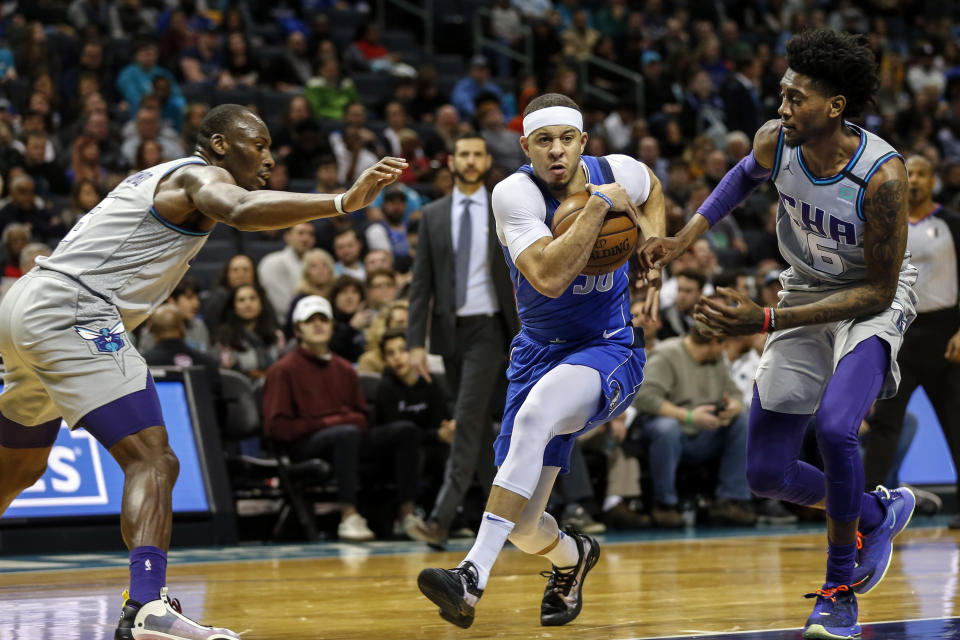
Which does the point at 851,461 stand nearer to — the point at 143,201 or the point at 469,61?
the point at 143,201

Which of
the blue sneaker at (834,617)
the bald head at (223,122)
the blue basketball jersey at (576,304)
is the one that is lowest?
the blue sneaker at (834,617)

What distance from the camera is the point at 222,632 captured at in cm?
407

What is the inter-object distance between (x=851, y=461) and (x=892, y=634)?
60cm

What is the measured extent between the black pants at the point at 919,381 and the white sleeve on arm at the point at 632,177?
3.75m

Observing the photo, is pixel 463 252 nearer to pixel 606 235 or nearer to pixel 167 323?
pixel 167 323

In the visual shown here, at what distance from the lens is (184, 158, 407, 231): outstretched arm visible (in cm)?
406

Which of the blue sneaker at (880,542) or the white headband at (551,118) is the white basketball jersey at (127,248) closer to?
the white headband at (551,118)

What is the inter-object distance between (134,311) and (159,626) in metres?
1.09

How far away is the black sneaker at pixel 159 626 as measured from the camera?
4.03 m

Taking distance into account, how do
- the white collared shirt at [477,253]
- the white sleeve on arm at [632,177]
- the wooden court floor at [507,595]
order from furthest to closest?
1. the white collared shirt at [477,253]
2. the white sleeve on arm at [632,177]
3. the wooden court floor at [507,595]

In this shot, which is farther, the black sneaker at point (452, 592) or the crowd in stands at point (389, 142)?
the crowd in stands at point (389, 142)

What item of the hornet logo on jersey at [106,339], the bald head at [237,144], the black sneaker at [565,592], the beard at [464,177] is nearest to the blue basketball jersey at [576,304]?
the black sneaker at [565,592]

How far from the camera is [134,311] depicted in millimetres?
4457

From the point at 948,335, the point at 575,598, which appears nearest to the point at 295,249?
the point at 948,335
